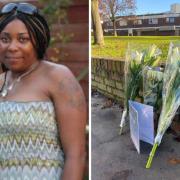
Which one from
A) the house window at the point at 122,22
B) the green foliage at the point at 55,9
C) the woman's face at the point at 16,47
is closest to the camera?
the woman's face at the point at 16,47

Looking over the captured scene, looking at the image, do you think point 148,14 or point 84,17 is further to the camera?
point 148,14

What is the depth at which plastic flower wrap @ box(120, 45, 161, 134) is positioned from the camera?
6.77 feet

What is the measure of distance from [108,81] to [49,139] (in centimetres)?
156

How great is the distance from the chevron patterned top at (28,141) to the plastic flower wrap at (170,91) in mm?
1146

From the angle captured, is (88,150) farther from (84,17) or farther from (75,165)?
(84,17)

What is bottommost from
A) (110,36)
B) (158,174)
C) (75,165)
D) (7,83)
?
(158,174)

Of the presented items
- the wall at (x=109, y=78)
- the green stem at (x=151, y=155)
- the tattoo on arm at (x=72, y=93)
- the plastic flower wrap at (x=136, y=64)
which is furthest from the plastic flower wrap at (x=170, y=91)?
the tattoo on arm at (x=72, y=93)

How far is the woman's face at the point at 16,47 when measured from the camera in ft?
2.65

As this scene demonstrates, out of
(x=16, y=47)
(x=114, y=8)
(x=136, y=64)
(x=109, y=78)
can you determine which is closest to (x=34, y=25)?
(x=16, y=47)

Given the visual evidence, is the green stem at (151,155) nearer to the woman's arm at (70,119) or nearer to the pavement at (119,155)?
the pavement at (119,155)

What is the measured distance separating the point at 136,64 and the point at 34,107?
1.33m

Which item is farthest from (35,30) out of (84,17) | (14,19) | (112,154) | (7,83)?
(112,154)

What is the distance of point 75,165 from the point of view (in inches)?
34.6

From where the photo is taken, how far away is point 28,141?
849 mm
